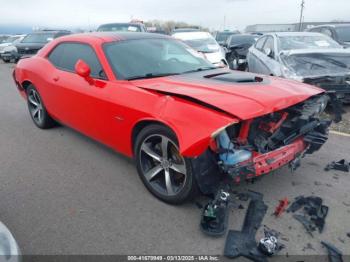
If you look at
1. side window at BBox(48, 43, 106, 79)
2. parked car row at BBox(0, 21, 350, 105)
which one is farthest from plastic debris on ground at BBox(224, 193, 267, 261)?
parked car row at BBox(0, 21, 350, 105)

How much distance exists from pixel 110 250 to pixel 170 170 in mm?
920

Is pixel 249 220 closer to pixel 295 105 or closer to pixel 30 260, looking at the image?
pixel 295 105

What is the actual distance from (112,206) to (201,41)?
8523 mm

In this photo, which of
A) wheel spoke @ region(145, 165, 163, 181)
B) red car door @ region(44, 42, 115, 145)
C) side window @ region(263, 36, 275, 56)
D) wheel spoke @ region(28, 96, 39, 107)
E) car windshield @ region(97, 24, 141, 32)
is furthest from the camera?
car windshield @ region(97, 24, 141, 32)

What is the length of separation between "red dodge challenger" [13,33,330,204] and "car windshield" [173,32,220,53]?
5.90 m

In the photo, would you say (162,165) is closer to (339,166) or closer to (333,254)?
(333,254)

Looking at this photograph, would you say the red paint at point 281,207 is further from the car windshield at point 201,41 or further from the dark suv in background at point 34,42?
the dark suv in background at point 34,42

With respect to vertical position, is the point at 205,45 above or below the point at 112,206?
above

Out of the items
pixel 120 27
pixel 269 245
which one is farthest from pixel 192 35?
pixel 269 245

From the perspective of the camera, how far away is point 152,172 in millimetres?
3244

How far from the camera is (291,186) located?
3455 millimetres

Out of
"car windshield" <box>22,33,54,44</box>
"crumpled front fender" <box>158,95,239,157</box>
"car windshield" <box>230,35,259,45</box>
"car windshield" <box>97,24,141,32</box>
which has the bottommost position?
"car windshield" <box>230,35,259,45</box>

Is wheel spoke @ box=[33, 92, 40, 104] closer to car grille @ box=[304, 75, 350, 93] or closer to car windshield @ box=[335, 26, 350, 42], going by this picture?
car grille @ box=[304, 75, 350, 93]

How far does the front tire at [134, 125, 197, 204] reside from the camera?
9.48 ft
